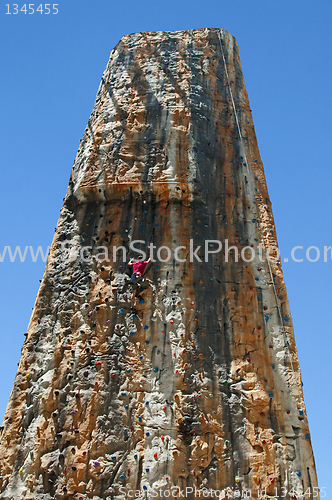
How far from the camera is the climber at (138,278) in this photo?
5551 millimetres

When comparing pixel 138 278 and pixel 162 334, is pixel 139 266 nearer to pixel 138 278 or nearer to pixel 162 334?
pixel 138 278

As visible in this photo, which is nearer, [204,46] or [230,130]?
[230,130]

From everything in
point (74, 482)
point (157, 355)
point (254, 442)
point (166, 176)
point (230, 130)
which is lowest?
point (74, 482)

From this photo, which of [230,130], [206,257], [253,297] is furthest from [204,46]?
[253,297]

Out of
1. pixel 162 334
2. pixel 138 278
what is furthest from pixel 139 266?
pixel 162 334

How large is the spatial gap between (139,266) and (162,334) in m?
0.81

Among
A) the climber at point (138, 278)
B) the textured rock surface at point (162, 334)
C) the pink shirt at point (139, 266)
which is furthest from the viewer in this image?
the pink shirt at point (139, 266)

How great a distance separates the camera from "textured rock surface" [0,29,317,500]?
4730 mm

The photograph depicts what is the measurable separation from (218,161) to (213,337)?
7.44 feet

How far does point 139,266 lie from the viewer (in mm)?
5672

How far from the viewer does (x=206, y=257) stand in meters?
5.76

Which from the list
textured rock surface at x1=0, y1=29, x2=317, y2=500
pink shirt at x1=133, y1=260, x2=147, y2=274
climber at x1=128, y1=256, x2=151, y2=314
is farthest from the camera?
pink shirt at x1=133, y1=260, x2=147, y2=274

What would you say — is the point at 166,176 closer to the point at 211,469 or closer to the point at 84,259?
the point at 84,259

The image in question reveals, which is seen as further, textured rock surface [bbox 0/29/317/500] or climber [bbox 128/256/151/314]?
climber [bbox 128/256/151/314]
